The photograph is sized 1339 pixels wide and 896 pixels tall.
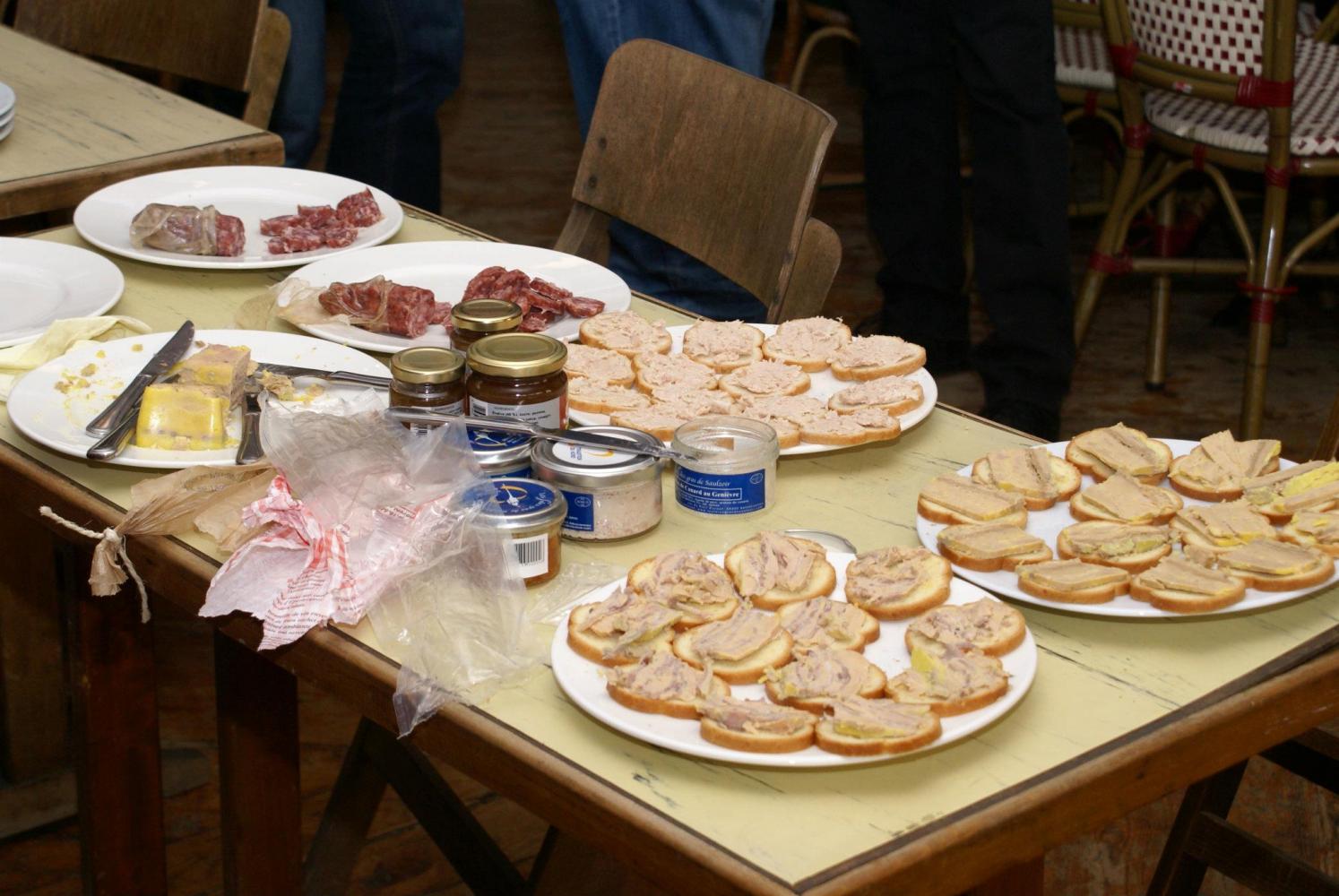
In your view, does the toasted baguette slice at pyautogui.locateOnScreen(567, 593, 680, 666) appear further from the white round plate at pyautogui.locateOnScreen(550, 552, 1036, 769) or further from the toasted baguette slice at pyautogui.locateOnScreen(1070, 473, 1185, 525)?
the toasted baguette slice at pyautogui.locateOnScreen(1070, 473, 1185, 525)

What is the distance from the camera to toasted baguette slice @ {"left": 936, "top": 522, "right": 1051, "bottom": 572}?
117cm

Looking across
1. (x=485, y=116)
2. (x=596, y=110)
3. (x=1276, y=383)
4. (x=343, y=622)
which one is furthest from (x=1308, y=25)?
(x=343, y=622)

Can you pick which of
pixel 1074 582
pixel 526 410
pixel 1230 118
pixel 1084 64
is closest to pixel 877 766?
pixel 1074 582

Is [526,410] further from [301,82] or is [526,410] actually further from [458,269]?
[301,82]

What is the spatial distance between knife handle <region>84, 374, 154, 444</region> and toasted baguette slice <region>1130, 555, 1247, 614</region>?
33.5 inches

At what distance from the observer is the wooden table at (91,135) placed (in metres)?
2.01

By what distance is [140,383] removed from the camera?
4.68 feet

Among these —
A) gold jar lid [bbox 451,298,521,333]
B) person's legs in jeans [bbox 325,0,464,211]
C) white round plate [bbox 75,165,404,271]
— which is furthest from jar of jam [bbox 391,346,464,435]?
person's legs in jeans [bbox 325,0,464,211]

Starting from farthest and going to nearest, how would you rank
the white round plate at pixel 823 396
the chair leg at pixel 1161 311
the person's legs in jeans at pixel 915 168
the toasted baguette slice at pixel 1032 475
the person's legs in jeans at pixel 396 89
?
the chair leg at pixel 1161 311
the person's legs in jeans at pixel 915 168
the person's legs in jeans at pixel 396 89
the white round plate at pixel 823 396
the toasted baguette slice at pixel 1032 475

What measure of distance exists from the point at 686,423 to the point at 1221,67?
2188 mm

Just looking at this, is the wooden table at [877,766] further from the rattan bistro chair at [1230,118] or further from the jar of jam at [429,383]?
the rattan bistro chair at [1230,118]

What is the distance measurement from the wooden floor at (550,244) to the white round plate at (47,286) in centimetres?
85

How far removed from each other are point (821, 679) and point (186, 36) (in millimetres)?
2054

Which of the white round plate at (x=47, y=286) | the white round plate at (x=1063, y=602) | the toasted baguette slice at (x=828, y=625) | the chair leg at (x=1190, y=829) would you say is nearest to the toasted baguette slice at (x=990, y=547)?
the white round plate at (x=1063, y=602)
